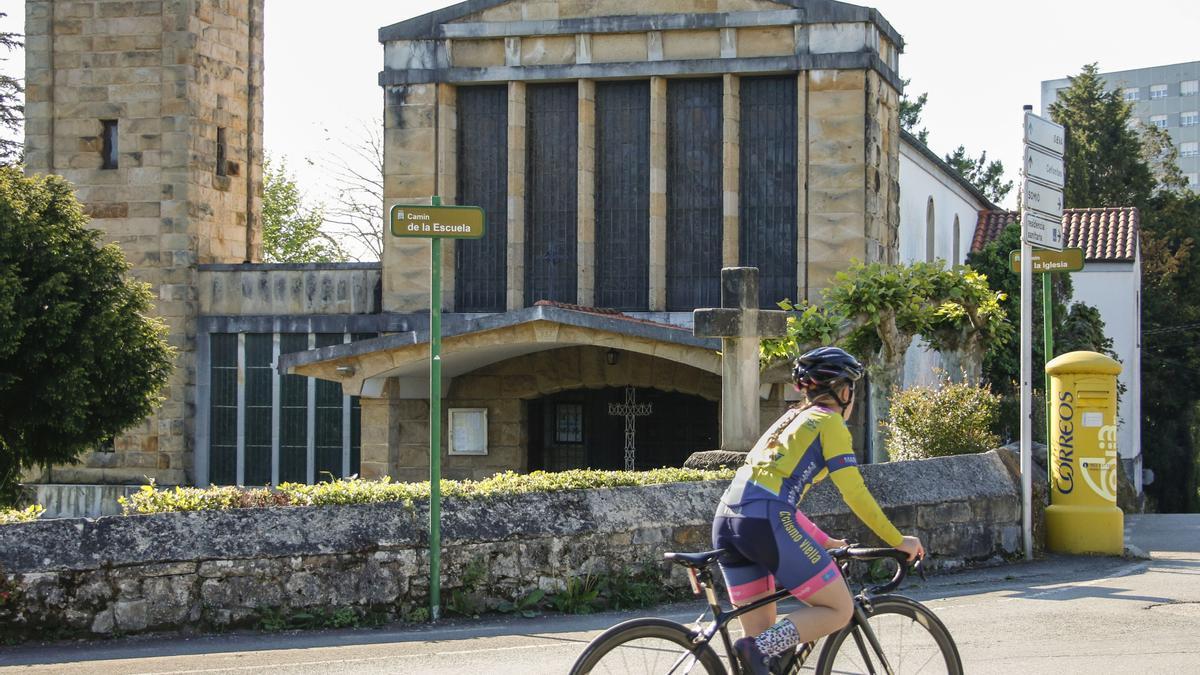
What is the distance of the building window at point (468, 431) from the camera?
77.7 ft

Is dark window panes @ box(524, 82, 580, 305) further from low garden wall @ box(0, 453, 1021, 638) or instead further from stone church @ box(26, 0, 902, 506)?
low garden wall @ box(0, 453, 1021, 638)

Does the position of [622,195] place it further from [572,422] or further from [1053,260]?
[1053,260]

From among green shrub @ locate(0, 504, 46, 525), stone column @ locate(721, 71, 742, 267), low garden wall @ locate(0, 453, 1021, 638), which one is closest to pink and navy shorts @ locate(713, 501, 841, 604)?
low garden wall @ locate(0, 453, 1021, 638)

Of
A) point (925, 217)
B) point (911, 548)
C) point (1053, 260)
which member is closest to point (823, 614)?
point (911, 548)

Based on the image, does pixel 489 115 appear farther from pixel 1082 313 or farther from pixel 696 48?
pixel 1082 313

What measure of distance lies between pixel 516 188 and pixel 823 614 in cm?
1894

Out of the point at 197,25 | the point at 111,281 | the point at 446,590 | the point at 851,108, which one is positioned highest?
the point at 197,25

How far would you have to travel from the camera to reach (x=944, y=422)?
1595 cm

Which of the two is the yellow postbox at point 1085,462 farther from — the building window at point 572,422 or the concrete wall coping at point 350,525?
the building window at point 572,422

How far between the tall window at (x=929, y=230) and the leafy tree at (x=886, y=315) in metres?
13.3

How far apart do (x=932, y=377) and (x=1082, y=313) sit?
4936 millimetres

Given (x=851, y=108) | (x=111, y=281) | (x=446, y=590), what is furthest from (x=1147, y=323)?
(x=446, y=590)

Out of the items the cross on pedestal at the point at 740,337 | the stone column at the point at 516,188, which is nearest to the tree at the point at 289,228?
the stone column at the point at 516,188

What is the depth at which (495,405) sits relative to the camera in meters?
23.7
